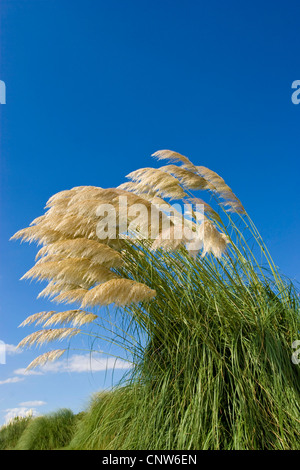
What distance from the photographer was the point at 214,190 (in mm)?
3752

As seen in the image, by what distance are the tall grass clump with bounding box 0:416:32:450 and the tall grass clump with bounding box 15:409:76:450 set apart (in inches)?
33.1

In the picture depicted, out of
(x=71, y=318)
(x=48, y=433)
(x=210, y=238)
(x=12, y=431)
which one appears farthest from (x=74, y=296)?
(x=12, y=431)

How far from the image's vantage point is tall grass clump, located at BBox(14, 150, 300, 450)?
2.80 m

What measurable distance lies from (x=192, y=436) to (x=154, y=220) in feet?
4.75

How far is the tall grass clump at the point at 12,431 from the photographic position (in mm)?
6186

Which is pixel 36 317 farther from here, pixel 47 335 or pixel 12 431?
pixel 12 431

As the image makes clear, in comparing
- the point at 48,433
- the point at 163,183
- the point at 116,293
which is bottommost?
the point at 48,433

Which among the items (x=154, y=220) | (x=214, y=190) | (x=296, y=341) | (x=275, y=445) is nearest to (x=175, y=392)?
(x=275, y=445)

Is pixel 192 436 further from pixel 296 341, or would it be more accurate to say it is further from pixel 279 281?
pixel 279 281

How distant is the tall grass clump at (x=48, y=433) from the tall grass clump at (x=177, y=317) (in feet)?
5.32

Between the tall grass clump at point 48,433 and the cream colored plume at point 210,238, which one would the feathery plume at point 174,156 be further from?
the tall grass clump at point 48,433

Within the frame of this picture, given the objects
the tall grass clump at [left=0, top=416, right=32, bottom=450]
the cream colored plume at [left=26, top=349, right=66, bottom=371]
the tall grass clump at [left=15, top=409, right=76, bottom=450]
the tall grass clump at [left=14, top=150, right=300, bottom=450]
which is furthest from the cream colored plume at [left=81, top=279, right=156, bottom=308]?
the tall grass clump at [left=0, top=416, right=32, bottom=450]

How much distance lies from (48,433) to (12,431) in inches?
55.6

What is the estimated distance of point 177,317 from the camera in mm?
3365
